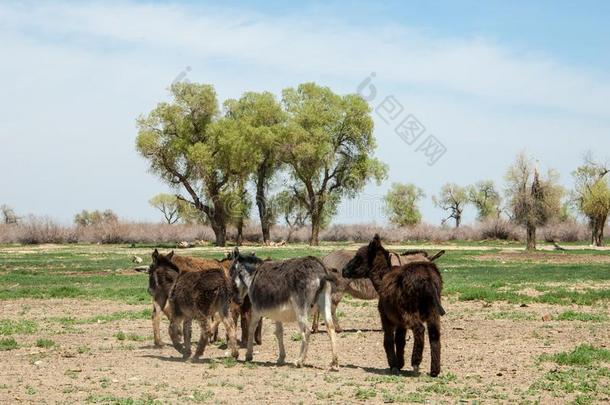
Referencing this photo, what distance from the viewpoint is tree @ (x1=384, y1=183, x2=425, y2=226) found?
476 feet

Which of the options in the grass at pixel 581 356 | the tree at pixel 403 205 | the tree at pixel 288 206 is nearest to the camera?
the grass at pixel 581 356

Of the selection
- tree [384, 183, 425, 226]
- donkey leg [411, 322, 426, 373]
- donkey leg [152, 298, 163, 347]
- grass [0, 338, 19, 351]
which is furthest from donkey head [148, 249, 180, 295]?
tree [384, 183, 425, 226]

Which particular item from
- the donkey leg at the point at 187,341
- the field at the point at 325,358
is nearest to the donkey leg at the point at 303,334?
the field at the point at 325,358

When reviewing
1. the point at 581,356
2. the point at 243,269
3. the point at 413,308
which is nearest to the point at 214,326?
the point at 243,269

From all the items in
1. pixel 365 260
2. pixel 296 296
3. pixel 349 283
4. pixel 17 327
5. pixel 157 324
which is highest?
pixel 365 260

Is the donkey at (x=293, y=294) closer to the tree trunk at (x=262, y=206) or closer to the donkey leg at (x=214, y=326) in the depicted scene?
the donkey leg at (x=214, y=326)

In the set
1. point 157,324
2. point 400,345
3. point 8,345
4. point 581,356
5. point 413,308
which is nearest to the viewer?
point 413,308

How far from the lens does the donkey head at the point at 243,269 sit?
14.8 m

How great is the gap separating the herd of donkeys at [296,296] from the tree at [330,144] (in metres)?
64.8

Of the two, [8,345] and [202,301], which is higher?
[202,301]

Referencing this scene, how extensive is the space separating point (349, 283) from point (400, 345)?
213 inches

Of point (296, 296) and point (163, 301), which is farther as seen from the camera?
point (163, 301)

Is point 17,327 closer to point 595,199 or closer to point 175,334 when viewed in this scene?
point 175,334

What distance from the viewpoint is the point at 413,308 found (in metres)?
12.4
